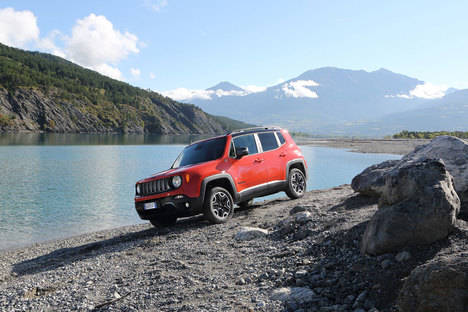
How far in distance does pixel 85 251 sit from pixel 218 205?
3.65 meters

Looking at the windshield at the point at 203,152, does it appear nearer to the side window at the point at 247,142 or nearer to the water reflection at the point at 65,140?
the side window at the point at 247,142

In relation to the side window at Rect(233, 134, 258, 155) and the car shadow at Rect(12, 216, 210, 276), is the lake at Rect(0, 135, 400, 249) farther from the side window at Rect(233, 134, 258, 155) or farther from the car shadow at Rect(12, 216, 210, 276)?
the side window at Rect(233, 134, 258, 155)

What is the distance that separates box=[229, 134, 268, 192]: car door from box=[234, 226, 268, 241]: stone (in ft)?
7.66

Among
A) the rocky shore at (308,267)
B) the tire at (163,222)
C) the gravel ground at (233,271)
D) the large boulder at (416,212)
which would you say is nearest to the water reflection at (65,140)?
the tire at (163,222)

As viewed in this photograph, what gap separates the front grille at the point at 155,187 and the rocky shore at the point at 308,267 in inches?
62.4

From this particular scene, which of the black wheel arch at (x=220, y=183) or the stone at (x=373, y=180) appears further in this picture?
the black wheel arch at (x=220, y=183)

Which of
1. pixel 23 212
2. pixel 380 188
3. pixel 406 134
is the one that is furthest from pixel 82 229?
pixel 406 134

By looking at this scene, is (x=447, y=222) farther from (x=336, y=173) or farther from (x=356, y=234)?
(x=336, y=173)

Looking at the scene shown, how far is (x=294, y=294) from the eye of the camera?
16.6 feet

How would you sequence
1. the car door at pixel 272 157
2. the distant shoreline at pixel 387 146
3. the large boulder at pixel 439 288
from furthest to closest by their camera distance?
the distant shoreline at pixel 387 146, the car door at pixel 272 157, the large boulder at pixel 439 288

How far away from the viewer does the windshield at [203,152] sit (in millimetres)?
10996

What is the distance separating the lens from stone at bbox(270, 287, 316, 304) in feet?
16.1

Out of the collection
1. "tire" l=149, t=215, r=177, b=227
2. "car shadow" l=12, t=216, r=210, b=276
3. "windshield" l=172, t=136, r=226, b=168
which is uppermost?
"windshield" l=172, t=136, r=226, b=168

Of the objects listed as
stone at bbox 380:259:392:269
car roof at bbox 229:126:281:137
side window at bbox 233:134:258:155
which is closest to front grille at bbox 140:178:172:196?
side window at bbox 233:134:258:155
